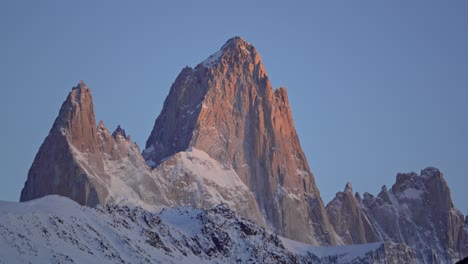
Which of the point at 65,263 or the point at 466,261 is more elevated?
the point at 65,263

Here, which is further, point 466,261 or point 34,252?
point 34,252

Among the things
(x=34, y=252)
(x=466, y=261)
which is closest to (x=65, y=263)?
(x=34, y=252)

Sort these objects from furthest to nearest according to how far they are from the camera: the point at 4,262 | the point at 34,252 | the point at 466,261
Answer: the point at 34,252, the point at 4,262, the point at 466,261

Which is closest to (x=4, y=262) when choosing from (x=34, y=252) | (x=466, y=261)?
(x=34, y=252)

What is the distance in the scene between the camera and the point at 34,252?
198 m

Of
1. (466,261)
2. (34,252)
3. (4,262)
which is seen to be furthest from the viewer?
(34,252)

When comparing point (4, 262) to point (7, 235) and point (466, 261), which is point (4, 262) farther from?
point (466, 261)

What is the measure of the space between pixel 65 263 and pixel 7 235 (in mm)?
9383

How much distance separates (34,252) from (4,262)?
13541 millimetres

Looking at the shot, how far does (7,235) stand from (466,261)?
82566 mm

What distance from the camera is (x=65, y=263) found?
199625 millimetres

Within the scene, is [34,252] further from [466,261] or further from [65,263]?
[466,261]

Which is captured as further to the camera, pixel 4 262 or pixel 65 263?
pixel 65 263

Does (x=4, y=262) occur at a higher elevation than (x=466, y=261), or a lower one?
higher
